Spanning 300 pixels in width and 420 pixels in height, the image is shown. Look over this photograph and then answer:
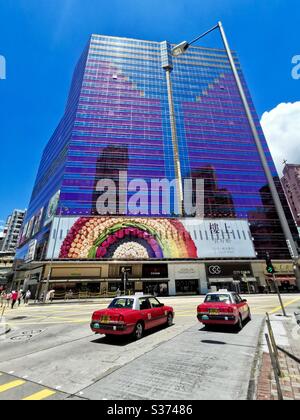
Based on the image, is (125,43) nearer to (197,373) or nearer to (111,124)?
(111,124)

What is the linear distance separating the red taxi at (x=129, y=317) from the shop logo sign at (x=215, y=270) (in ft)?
107

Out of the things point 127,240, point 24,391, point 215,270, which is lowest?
point 24,391

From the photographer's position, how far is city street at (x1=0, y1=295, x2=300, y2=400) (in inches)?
155

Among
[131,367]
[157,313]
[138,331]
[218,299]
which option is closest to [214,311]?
[218,299]

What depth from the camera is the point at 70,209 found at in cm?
4259

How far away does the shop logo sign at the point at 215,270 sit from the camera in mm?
40116

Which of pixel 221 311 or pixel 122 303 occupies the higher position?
pixel 122 303

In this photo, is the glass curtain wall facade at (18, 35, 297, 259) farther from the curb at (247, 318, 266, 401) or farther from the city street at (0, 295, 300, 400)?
the curb at (247, 318, 266, 401)

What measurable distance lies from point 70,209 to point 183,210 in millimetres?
24216

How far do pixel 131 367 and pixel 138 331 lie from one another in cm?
319

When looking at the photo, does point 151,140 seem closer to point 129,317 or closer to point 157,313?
point 157,313

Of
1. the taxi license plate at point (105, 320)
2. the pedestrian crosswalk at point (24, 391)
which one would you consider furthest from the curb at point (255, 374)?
the taxi license plate at point (105, 320)

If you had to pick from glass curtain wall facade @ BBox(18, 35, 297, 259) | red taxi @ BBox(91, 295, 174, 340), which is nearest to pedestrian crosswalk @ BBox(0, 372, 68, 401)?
red taxi @ BBox(91, 295, 174, 340)

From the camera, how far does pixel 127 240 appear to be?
38812 millimetres
